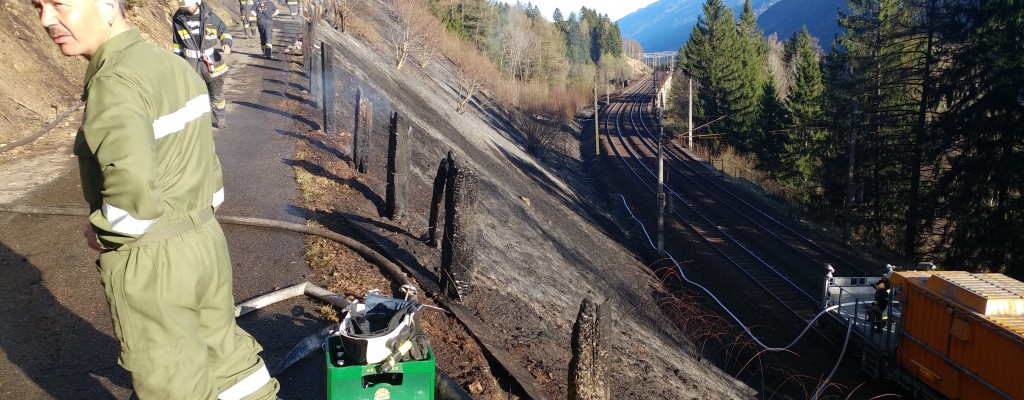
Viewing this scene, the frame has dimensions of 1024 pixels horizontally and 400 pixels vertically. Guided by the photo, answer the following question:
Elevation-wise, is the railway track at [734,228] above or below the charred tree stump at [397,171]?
below

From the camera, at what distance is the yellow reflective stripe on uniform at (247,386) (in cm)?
342

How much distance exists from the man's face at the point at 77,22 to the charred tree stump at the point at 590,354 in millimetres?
3464

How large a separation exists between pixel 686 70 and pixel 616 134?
1195 cm

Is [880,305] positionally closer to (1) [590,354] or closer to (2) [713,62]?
(1) [590,354]

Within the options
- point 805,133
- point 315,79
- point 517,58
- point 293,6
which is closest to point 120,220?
point 315,79

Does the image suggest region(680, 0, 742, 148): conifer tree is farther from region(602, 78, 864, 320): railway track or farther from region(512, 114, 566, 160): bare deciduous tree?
region(512, 114, 566, 160): bare deciduous tree

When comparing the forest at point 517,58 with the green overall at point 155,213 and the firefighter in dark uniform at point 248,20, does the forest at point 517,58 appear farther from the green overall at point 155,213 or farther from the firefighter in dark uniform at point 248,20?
Result: the green overall at point 155,213

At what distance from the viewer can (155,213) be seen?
2803 mm

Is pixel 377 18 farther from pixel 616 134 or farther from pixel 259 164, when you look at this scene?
pixel 259 164

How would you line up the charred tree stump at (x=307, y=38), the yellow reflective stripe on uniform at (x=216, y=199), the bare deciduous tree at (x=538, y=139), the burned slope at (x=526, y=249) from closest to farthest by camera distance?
the yellow reflective stripe on uniform at (x=216, y=199)
the burned slope at (x=526, y=249)
the charred tree stump at (x=307, y=38)
the bare deciduous tree at (x=538, y=139)

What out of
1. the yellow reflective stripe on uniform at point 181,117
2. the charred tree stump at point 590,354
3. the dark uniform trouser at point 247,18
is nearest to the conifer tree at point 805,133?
the dark uniform trouser at point 247,18

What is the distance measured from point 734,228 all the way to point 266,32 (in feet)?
63.6

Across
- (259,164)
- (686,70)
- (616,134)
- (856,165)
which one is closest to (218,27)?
(259,164)

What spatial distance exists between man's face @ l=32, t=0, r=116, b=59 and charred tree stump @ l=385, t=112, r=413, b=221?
729cm
